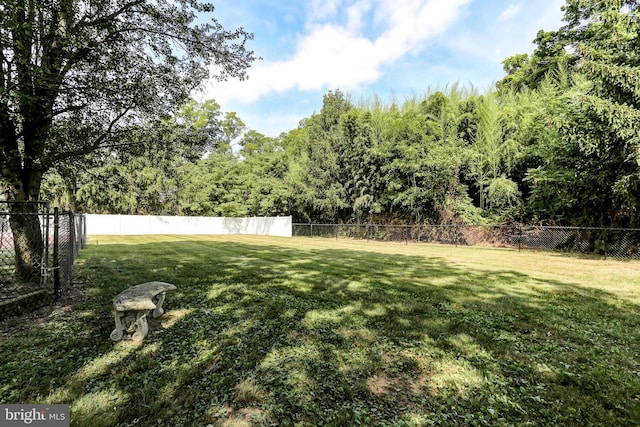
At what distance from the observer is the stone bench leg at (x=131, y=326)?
9.48ft

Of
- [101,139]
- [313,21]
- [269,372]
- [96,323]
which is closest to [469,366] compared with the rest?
[269,372]

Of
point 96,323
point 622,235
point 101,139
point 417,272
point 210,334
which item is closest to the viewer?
point 210,334

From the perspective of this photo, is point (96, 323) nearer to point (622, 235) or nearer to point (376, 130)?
point (622, 235)

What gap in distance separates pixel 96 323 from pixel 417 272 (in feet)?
19.1

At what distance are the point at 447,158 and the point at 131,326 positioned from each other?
14.8 meters

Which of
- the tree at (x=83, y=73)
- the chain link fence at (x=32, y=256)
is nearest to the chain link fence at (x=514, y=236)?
the tree at (x=83, y=73)

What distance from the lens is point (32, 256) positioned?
444cm

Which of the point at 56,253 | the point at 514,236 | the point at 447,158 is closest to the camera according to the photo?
the point at 56,253

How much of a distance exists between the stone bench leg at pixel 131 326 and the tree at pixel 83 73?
253cm

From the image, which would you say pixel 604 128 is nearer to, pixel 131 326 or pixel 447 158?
pixel 447 158

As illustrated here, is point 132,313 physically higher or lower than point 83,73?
lower

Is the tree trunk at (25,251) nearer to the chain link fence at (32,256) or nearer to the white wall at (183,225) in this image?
the chain link fence at (32,256)

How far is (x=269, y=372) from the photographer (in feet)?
7.67

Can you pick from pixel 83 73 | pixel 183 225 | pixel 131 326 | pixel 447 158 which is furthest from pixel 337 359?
pixel 183 225
